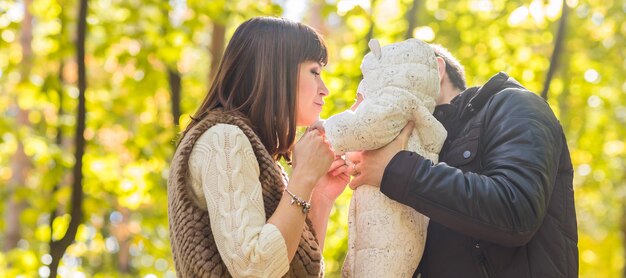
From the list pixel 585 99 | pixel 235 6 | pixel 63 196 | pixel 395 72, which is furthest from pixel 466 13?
pixel 395 72

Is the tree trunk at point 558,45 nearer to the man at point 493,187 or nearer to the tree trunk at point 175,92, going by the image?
the tree trunk at point 175,92

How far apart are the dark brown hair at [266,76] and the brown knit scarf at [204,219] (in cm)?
12

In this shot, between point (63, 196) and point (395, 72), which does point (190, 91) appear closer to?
point (63, 196)

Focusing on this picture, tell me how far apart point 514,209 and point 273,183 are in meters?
0.80

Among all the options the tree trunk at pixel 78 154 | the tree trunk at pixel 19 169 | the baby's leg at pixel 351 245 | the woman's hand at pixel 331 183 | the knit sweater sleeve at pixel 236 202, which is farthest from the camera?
the tree trunk at pixel 19 169

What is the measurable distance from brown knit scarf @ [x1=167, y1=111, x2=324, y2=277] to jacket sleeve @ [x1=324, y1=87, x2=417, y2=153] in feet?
0.82

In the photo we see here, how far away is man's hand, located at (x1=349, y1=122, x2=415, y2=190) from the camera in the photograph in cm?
246

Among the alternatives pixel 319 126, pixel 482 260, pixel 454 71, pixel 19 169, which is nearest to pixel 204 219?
pixel 319 126

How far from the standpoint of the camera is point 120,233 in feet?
46.2

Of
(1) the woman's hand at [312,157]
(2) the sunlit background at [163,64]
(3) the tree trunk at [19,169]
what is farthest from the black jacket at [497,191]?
(3) the tree trunk at [19,169]

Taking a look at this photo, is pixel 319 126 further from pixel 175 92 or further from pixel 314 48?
pixel 175 92

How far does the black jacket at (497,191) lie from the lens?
2.20m

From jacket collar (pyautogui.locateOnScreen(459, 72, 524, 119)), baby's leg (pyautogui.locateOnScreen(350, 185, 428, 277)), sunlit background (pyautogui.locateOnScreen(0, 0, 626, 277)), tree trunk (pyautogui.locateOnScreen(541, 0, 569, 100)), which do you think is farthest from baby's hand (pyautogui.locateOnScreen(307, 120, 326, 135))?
tree trunk (pyautogui.locateOnScreen(541, 0, 569, 100))

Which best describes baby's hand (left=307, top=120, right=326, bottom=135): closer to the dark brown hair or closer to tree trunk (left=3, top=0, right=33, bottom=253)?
the dark brown hair
